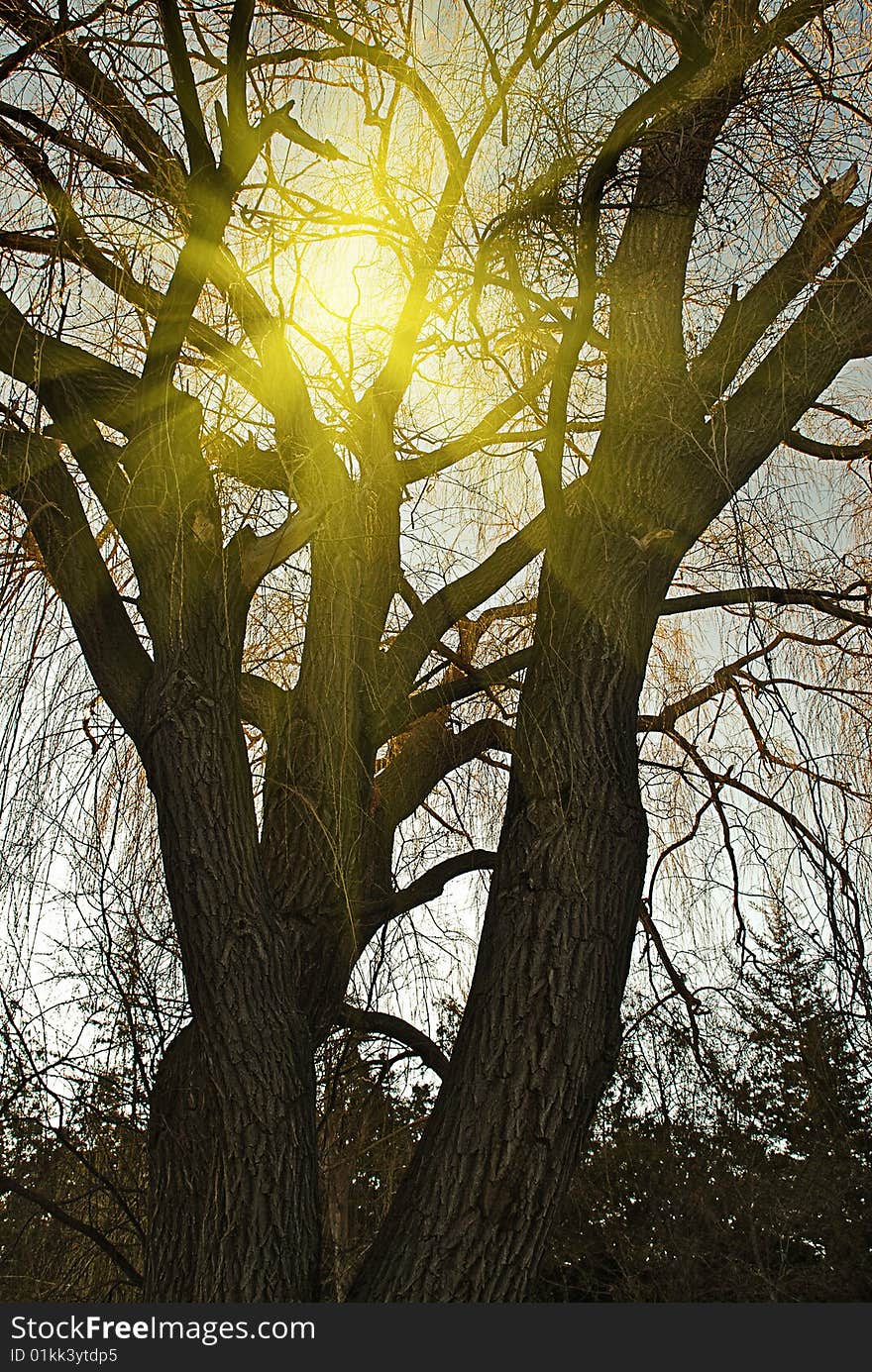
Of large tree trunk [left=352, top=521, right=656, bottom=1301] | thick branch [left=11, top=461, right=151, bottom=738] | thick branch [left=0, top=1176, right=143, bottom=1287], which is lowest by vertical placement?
thick branch [left=0, top=1176, right=143, bottom=1287]

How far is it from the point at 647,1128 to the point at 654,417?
11.6 ft

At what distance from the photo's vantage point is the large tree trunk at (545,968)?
154 cm

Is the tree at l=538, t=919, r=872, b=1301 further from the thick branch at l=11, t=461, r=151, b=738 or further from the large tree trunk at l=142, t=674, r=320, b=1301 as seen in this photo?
the thick branch at l=11, t=461, r=151, b=738

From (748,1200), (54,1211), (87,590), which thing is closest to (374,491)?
(87,590)

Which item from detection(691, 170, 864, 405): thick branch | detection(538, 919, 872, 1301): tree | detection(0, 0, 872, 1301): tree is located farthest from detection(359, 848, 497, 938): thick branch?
detection(538, 919, 872, 1301): tree

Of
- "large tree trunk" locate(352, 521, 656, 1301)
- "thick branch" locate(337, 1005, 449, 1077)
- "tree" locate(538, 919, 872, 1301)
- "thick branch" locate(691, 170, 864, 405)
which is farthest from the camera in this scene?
"tree" locate(538, 919, 872, 1301)

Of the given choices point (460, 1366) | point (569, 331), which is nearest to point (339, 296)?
point (569, 331)

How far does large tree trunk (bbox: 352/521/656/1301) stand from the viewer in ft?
5.06

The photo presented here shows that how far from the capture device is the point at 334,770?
1.88m

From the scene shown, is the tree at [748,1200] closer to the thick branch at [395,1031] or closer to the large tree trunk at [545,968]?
the thick branch at [395,1031]

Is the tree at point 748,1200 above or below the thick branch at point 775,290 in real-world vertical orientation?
below

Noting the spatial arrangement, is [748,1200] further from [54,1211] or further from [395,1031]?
[54,1211]

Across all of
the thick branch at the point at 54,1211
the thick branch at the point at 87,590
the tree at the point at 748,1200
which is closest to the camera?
the thick branch at the point at 87,590

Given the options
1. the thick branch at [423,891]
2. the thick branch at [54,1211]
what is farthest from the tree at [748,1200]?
the thick branch at [54,1211]
